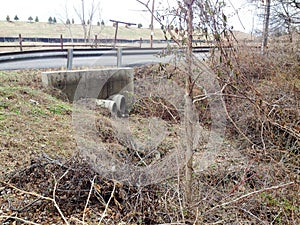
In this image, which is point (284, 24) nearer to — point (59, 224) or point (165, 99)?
point (165, 99)

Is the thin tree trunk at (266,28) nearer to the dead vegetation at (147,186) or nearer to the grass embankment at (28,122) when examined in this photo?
the dead vegetation at (147,186)

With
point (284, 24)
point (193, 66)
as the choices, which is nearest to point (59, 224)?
point (193, 66)

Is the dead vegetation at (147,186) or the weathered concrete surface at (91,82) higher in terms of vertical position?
the weathered concrete surface at (91,82)

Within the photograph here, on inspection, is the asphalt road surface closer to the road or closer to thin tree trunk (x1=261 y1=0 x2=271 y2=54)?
the road

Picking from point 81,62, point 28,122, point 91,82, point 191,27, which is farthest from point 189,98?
point 81,62

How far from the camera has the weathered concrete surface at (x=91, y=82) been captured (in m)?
7.42

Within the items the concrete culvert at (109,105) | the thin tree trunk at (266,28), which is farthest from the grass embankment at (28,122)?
the thin tree trunk at (266,28)

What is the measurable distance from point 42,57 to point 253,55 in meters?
5.94

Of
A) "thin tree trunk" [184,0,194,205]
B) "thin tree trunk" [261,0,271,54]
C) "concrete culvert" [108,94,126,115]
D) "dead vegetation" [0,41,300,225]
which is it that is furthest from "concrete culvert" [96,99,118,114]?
"thin tree trunk" [261,0,271,54]

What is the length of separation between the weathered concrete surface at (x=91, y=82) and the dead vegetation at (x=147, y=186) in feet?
2.72

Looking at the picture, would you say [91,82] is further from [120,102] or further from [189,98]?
[189,98]

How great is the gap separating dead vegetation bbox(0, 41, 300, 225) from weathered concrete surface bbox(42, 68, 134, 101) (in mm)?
828

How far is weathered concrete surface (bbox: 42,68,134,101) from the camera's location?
7.42m

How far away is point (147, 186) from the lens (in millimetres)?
3125
